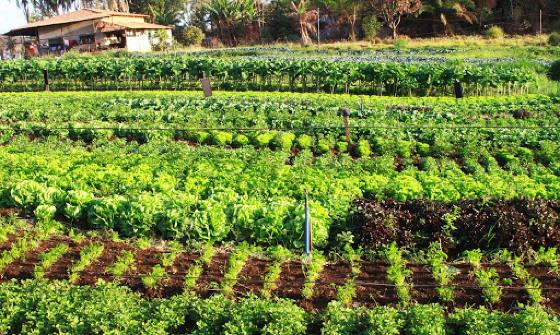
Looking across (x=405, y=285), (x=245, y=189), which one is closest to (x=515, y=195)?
(x=405, y=285)

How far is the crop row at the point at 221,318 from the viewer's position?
21.7ft

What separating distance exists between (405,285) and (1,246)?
6485 mm

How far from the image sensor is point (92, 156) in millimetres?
13453

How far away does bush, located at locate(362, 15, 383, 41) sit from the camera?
50.2 m

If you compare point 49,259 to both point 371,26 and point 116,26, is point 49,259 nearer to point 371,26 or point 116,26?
point 371,26

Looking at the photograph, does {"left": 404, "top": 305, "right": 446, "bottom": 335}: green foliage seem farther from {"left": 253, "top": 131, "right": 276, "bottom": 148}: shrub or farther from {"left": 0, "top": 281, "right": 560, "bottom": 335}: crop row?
{"left": 253, "top": 131, "right": 276, "bottom": 148}: shrub

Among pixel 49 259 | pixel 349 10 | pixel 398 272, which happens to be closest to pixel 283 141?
pixel 398 272

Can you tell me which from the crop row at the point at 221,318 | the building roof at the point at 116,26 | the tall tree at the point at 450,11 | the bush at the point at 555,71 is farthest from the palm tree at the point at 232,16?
the crop row at the point at 221,318

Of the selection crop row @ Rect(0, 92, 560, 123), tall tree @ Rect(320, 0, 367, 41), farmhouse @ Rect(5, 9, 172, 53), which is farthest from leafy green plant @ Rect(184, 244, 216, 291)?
tall tree @ Rect(320, 0, 367, 41)

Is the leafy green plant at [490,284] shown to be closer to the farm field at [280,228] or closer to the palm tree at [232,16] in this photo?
the farm field at [280,228]

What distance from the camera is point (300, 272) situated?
877 cm

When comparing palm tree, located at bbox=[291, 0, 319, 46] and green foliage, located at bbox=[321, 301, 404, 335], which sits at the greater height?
palm tree, located at bbox=[291, 0, 319, 46]

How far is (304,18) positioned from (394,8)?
32.5 ft

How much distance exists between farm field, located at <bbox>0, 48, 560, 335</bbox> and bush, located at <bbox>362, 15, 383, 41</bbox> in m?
34.0
